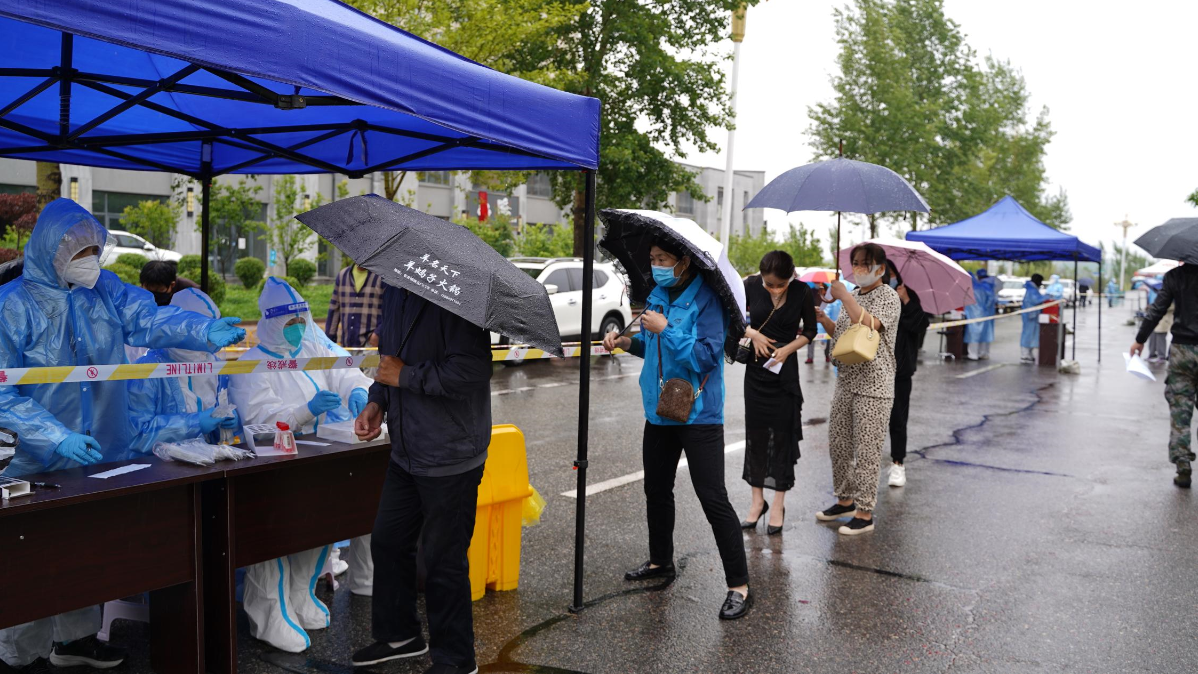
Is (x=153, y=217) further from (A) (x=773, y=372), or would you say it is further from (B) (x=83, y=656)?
(B) (x=83, y=656)

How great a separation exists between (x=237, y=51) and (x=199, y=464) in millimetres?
1673

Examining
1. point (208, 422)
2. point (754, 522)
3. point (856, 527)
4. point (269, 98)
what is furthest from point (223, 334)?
point (856, 527)

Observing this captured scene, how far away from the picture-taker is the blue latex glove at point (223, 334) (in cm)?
412

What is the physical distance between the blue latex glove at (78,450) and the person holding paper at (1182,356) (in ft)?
24.8

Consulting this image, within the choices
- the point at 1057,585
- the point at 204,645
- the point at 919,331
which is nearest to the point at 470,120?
the point at 204,645

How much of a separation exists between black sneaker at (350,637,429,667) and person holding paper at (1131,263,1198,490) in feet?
21.3

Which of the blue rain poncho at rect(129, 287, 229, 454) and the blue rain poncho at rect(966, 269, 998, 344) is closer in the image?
the blue rain poncho at rect(129, 287, 229, 454)

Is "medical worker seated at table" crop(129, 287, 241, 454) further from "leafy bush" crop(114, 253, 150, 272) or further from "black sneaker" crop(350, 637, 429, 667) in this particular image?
"leafy bush" crop(114, 253, 150, 272)

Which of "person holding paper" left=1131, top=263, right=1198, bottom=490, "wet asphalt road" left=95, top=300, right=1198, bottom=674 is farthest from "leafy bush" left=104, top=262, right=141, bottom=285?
"person holding paper" left=1131, top=263, right=1198, bottom=490

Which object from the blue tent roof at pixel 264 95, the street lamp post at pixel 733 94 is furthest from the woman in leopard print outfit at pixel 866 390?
the street lamp post at pixel 733 94

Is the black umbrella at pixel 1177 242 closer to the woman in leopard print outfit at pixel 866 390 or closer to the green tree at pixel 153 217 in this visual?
the woman in leopard print outfit at pixel 866 390

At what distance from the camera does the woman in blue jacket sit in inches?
190

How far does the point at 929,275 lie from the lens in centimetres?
852

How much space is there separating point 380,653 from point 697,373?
1.97m
